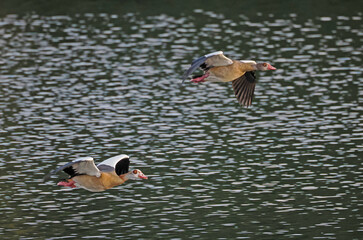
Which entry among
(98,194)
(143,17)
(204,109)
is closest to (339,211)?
(98,194)

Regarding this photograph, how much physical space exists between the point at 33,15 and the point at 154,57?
1679 centimetres

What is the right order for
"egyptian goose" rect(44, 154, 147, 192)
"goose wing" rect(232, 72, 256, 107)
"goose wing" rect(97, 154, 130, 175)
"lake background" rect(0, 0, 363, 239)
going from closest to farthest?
"egyptian goose" rect(44, 154, 147, 192)
"goose wing" rect(97, 154, 130, 175)
"goose wing" rect(232, 72, 256, 107)
"lake background" rect(0, 0, 363, 239)

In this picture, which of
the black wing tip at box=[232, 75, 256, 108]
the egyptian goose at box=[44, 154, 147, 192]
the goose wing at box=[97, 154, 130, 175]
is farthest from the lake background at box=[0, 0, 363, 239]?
the black wing tip at box=[232, 75, 256, 108]

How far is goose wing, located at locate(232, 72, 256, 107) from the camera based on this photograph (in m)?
39.2

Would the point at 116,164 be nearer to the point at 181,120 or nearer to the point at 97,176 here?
the point at 97,176

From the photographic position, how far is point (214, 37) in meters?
77.4

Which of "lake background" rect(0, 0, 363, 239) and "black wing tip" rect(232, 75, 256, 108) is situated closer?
"black wing tip" rect(232, 75, 256, 108)

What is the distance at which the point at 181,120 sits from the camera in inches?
2290

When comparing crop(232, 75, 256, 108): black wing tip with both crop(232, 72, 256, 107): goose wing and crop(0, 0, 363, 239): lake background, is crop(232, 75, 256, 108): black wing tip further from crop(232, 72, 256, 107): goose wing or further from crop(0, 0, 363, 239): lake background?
crop(0, 0, 363, 239): lake background

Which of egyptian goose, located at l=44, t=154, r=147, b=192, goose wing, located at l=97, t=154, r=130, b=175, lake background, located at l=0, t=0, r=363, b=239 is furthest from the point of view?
lake background, located at l=0, t=0, r=363, b=239

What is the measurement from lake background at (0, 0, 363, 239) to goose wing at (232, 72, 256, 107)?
5200 mm

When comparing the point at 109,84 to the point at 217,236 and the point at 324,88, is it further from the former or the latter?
the point at 217,236

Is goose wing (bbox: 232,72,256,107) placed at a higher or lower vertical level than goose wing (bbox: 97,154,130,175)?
higher

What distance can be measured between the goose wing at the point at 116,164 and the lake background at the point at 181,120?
11.7ft
